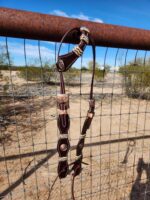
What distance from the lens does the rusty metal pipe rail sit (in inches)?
Answer: 38.9

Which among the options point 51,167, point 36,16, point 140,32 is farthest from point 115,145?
point 36,16

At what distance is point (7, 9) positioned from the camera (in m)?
0.98

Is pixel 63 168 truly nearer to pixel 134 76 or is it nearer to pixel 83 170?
pixel 83 170

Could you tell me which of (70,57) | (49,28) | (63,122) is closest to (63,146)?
(63,122)

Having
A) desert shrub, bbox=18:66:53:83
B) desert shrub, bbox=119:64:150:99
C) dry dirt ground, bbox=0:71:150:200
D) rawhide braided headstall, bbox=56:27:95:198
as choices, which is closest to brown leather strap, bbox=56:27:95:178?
rawhide braided headstall, bbox=56:27:95:198

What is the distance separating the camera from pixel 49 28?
3.43 feet

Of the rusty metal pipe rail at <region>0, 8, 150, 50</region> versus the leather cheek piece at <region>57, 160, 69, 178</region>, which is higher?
the rusty metal pipe rail at <region>0, 8, 150, 50</region>

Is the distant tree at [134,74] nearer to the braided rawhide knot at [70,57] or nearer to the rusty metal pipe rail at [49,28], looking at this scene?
the rusty metal pipe rail at [49,28]

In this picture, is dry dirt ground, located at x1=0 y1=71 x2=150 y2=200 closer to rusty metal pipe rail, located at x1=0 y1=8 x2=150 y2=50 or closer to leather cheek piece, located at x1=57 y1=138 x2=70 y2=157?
rusty metal pipe rail, located at x1=0 y1=8 x2=150 y2=50

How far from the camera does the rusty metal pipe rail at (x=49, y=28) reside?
0.99 metres

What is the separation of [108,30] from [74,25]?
0.59 ft

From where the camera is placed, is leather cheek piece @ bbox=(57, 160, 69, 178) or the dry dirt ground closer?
leather cheek piece @ bbox=(57, 160, 69, 178)

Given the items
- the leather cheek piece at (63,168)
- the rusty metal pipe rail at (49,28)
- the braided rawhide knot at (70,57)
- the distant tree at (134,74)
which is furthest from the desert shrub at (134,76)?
the leather cheek piece at (63,168)

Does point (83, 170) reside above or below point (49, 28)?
below
